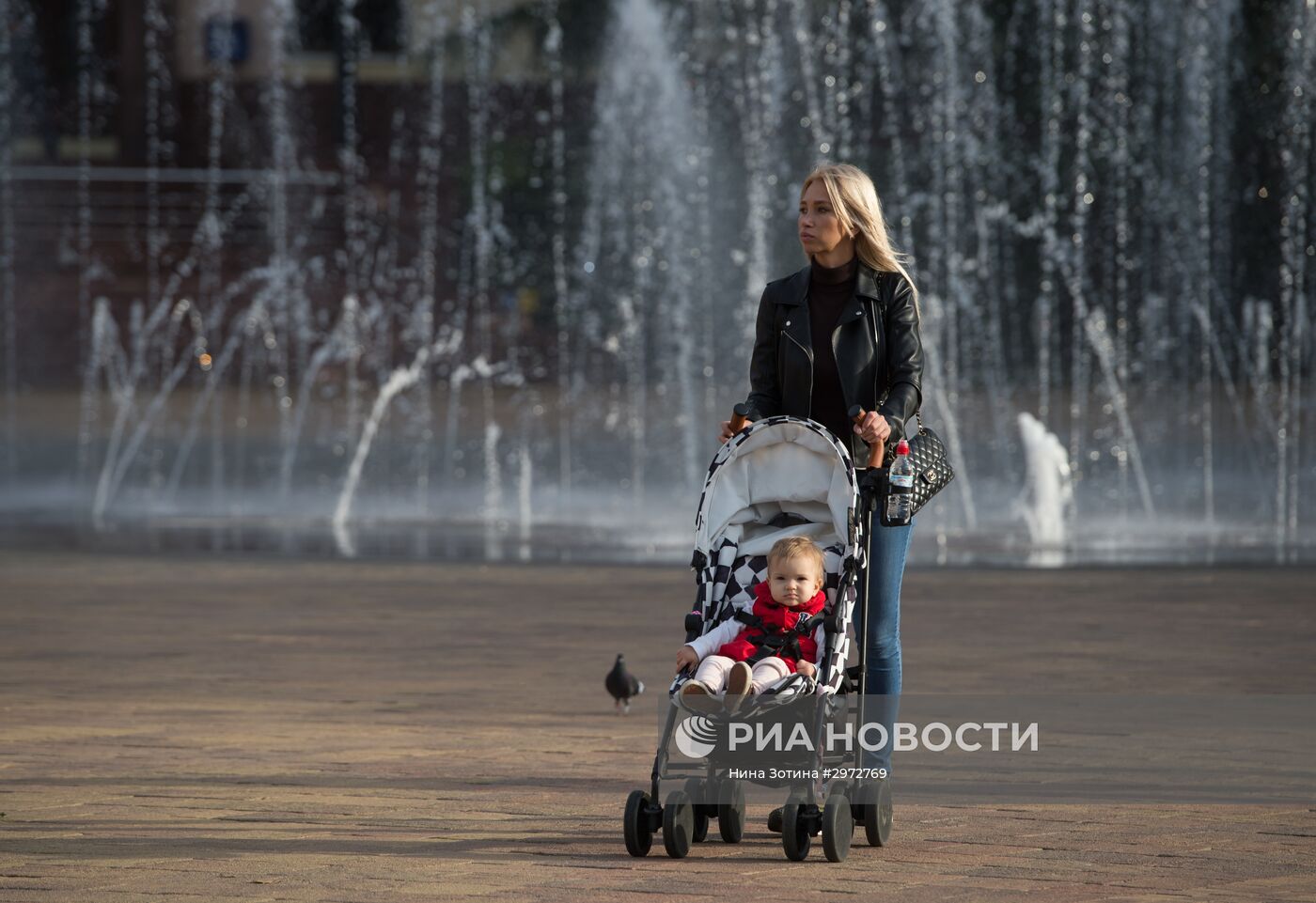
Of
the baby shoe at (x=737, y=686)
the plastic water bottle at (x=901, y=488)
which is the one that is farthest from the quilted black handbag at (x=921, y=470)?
the baby shoe at (x=737, y=686)

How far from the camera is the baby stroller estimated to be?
5.11 m

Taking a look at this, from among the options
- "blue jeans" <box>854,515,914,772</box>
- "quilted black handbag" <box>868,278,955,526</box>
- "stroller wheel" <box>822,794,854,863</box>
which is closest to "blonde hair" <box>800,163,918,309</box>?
"quilted black handbag" <box>868,278,955,526</box>

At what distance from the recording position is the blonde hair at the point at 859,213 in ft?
17.9

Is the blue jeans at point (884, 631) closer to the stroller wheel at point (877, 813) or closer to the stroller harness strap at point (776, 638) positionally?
the stroller wheel at point (877, 813)

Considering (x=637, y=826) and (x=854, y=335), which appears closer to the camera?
(x=637, y=826)

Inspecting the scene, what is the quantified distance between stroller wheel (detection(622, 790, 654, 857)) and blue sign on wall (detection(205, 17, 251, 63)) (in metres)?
39.0

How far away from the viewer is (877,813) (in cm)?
527

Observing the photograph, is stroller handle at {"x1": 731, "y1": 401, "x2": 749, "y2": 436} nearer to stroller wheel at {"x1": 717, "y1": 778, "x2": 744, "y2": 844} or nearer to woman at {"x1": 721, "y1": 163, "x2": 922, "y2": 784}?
woman at {"x1": 721, "y1": 163, "x2": 922, "y2": 784}

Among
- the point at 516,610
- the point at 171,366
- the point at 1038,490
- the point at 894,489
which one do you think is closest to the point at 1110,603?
the point at 516,610

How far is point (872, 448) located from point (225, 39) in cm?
3916

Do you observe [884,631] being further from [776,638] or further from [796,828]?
[796,828]

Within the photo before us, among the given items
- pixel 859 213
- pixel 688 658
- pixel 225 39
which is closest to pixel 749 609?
pixel 688 658

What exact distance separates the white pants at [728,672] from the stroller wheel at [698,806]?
0.33 m

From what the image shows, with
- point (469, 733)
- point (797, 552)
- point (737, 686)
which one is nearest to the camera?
point (737, 686)
